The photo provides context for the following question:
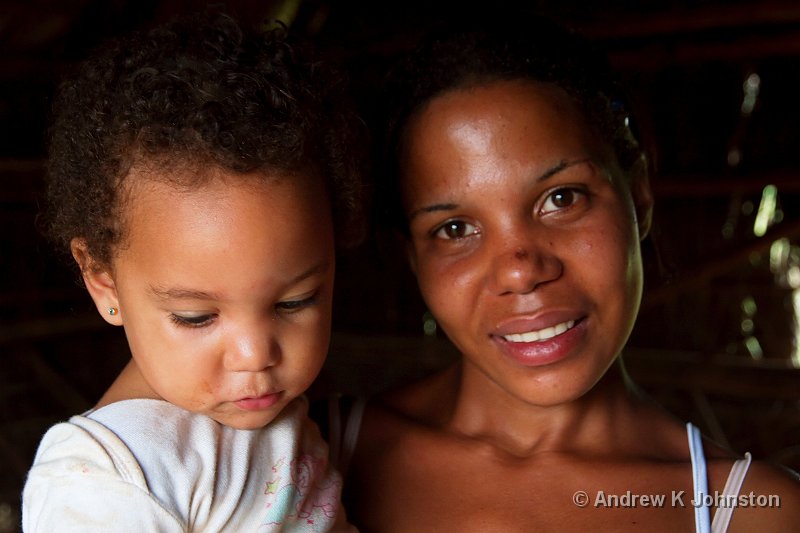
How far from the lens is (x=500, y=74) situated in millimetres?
1871

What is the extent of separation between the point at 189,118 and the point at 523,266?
27.0 inches

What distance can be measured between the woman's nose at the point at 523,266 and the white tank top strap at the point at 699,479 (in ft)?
1.66

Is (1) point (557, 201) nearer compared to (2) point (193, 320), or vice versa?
(2) point (193, 320)

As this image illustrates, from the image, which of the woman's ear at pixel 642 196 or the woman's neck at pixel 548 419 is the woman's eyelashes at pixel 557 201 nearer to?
the woman's ear at pixel 642 196

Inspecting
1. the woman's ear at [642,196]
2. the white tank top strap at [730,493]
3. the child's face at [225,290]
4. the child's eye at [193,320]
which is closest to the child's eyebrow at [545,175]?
the woman's ear at [642,196]

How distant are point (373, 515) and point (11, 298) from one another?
4278 mm

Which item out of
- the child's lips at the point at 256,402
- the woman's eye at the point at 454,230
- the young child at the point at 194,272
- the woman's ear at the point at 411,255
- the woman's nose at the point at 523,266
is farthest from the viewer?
the woman's ear at the point at 411,255

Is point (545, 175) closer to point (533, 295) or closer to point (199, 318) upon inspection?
point (533, 295)

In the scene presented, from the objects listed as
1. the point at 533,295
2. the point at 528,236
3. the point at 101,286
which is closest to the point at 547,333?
the point at 533,295

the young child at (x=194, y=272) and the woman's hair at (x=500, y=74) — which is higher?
the woman's hair at (x=500, y=74)

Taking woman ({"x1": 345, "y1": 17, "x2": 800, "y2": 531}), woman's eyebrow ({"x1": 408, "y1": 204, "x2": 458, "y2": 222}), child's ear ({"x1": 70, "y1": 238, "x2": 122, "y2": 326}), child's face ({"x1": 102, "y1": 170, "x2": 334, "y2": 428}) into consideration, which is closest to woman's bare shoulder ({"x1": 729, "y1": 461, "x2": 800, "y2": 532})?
woman ({"x1": 345, "y1": 17, "x2": 800, "y2": 531})

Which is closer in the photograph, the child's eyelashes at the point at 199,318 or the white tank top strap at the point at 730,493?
the child's eyelashes at the point at 199,318

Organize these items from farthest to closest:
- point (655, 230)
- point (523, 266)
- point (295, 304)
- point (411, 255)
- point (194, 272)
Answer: point (655, 230) < point (411, 255) < point (523, 266) < point (295, 304) < point (194, 272)

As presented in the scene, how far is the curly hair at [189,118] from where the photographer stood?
4.79 feet
